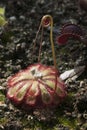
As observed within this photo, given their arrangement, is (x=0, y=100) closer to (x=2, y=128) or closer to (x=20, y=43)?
(x=2, y=128)

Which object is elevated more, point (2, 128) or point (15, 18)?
point (15, 18)

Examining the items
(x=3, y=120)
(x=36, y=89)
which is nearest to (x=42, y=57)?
(x=36, y=89)

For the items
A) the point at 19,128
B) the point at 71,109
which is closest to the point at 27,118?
the point at 19,128

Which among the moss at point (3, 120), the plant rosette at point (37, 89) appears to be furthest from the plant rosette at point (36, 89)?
the moss at point (3, 120)

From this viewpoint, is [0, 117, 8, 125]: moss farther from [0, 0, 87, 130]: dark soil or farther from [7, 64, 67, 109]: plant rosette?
[7, 64, 67, 109]: plant rosette

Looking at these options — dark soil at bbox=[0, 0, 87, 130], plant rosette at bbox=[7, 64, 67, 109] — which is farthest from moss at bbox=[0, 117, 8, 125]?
plant rosette at bbox=[7, 64, 67, 109]

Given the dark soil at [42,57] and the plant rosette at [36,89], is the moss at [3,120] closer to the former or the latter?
the dark soil at [42,57]
